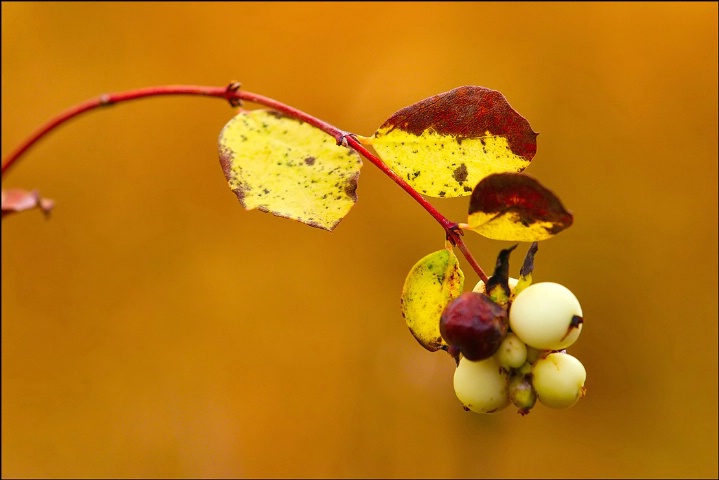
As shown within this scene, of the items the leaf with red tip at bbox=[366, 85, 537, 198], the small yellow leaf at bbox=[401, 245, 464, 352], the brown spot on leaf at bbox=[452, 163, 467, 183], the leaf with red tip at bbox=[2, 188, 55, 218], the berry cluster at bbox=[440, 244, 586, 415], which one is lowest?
the berry cluster at bbox=[440, 244, 586, 415]

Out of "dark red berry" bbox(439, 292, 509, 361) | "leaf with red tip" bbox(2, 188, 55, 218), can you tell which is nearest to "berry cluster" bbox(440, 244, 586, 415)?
"dark red berry" bbox(439, 292, 509, 361)

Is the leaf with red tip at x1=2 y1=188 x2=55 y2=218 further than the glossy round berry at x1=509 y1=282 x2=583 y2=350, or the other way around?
the leaf with red tip at x1=2 y1=188 x2=55 y2=218

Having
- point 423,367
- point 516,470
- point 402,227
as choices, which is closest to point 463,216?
point 402,227

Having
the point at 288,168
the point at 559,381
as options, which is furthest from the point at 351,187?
the point at 559,381

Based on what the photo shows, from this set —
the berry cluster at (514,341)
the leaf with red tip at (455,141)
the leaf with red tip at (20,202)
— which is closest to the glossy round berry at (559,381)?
the berry cluster at (514,341)

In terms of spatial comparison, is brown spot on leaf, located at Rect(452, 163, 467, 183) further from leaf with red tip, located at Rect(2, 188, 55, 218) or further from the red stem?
leaf with red tip, located at Rect(2, 188, 55, 218)

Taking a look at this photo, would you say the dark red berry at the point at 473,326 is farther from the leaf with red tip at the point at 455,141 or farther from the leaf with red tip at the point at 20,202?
the leaf with red tip at the point at 20,202
